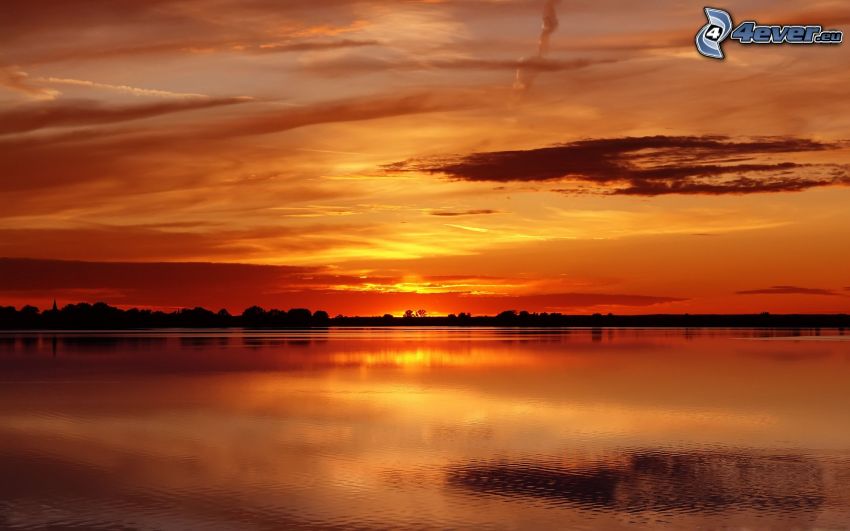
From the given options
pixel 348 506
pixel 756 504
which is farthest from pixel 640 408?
pixel 348 506

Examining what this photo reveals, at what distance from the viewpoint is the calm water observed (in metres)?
18.5

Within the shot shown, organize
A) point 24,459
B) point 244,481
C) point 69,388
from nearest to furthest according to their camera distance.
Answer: point 244,481
point 24,459
point 69,388

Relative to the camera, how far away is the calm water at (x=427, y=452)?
18.5m

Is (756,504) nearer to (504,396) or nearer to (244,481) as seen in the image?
(244,481)

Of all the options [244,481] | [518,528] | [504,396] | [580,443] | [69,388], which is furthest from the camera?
[69,388]

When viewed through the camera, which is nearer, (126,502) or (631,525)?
(631,525)

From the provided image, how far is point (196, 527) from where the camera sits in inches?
686

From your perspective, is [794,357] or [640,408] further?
[794,357]

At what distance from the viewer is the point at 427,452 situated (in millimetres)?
25734

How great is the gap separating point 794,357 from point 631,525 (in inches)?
2239

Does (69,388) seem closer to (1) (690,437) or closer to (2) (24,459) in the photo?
(2) (24,459)

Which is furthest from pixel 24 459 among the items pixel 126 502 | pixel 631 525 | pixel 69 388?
pixel 69 388

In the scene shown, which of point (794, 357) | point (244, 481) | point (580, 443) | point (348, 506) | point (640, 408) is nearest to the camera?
point (348, 506)

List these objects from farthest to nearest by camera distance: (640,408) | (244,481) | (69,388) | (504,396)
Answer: (69,388)
(504,396)
(640,408)
(244,481)
